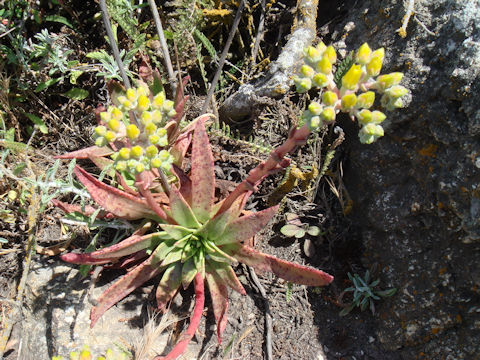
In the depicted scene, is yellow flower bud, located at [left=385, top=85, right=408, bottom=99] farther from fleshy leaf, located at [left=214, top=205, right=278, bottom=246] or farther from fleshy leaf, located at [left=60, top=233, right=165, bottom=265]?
fleshy leaf, located at [left=60, top=233, right=165, bottom=265]

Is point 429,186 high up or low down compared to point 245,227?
up

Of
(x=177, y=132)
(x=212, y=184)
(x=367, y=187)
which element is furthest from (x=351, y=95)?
(x=177, y=132)

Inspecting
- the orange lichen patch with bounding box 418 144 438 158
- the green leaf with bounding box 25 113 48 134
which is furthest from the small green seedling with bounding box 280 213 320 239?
the green leaf with bounding box 25 113 48 134

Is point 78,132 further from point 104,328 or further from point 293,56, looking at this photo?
point 293,56

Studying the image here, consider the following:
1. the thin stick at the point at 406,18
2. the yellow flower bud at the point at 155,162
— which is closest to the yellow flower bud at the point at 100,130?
the yellow flower bud at the point at 155,162

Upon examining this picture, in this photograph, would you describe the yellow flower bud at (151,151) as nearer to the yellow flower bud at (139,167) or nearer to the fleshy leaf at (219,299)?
the yellow flower bud at (139,167)

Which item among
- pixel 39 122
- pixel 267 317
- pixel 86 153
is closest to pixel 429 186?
pixel 267 317

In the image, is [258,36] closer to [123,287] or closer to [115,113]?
[115,113]
